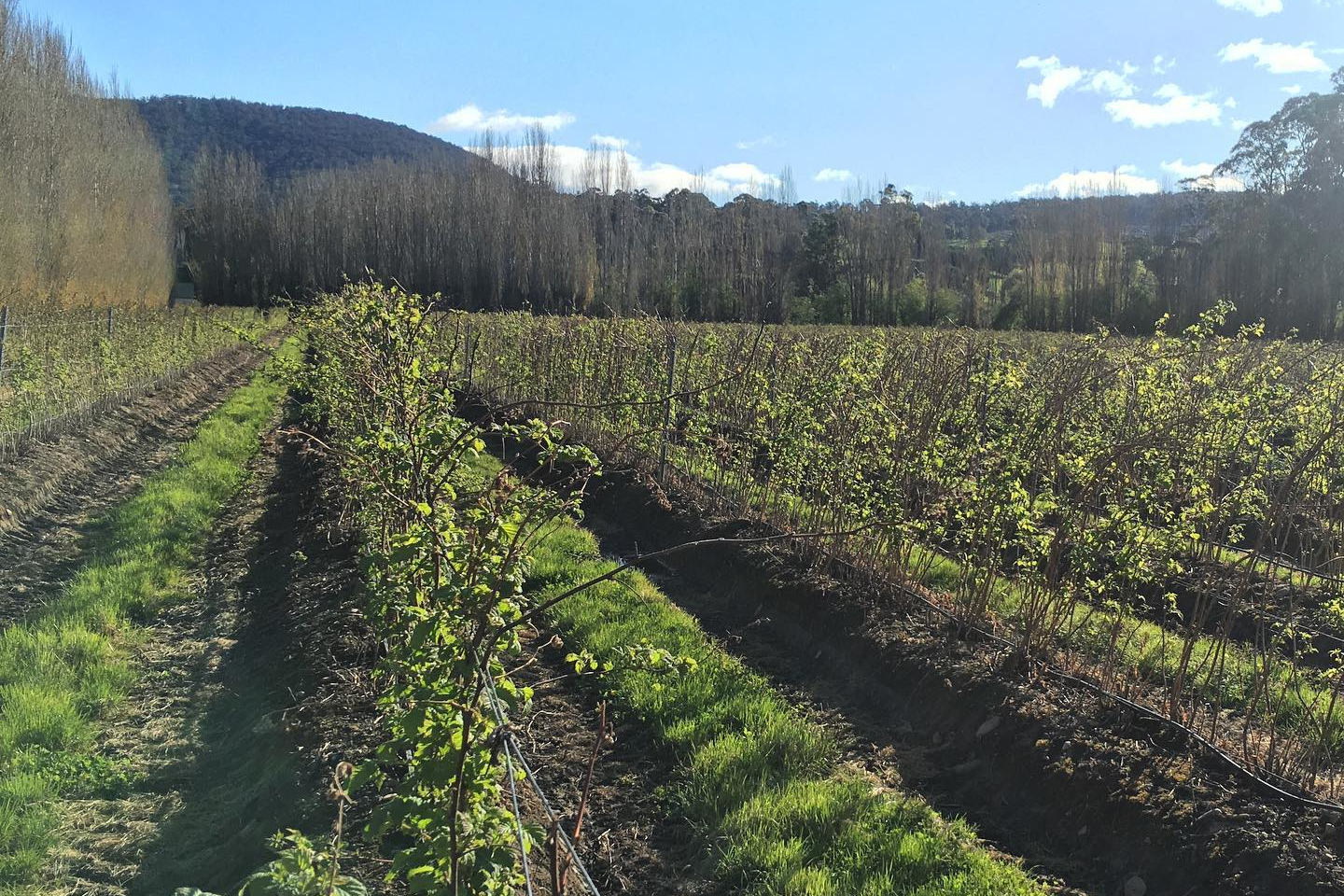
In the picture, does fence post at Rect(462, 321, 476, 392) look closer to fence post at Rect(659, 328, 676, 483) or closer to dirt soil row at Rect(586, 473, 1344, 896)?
fence post at Rect(659, 328, 676, 483)

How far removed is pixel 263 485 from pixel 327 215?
48.1m

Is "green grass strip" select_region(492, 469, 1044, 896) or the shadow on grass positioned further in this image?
the shadow on grass

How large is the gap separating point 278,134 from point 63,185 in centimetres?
9567

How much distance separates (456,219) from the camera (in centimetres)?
4988

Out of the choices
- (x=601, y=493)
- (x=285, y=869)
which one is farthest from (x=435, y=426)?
(x=601, y=493)

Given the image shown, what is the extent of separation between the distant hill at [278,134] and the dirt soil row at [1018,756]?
334 ft

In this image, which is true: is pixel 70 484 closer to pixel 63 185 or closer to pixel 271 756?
pixel 271 756

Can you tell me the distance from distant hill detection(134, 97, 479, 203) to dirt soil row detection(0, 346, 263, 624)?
9308 centimetres

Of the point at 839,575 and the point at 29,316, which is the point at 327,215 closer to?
the point at 29,316

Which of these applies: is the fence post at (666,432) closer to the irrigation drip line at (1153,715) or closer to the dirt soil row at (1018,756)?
the dirt soil row at (1018,756)

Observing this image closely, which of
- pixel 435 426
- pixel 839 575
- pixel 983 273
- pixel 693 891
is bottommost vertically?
pixel 693 891

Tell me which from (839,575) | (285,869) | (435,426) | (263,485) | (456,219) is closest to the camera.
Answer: (285,869)

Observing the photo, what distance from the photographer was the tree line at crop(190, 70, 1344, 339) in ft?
124

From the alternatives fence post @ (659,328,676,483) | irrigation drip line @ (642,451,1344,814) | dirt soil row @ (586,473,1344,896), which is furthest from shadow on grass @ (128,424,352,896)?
irrigation drip line @ (642,451,1344,814)
